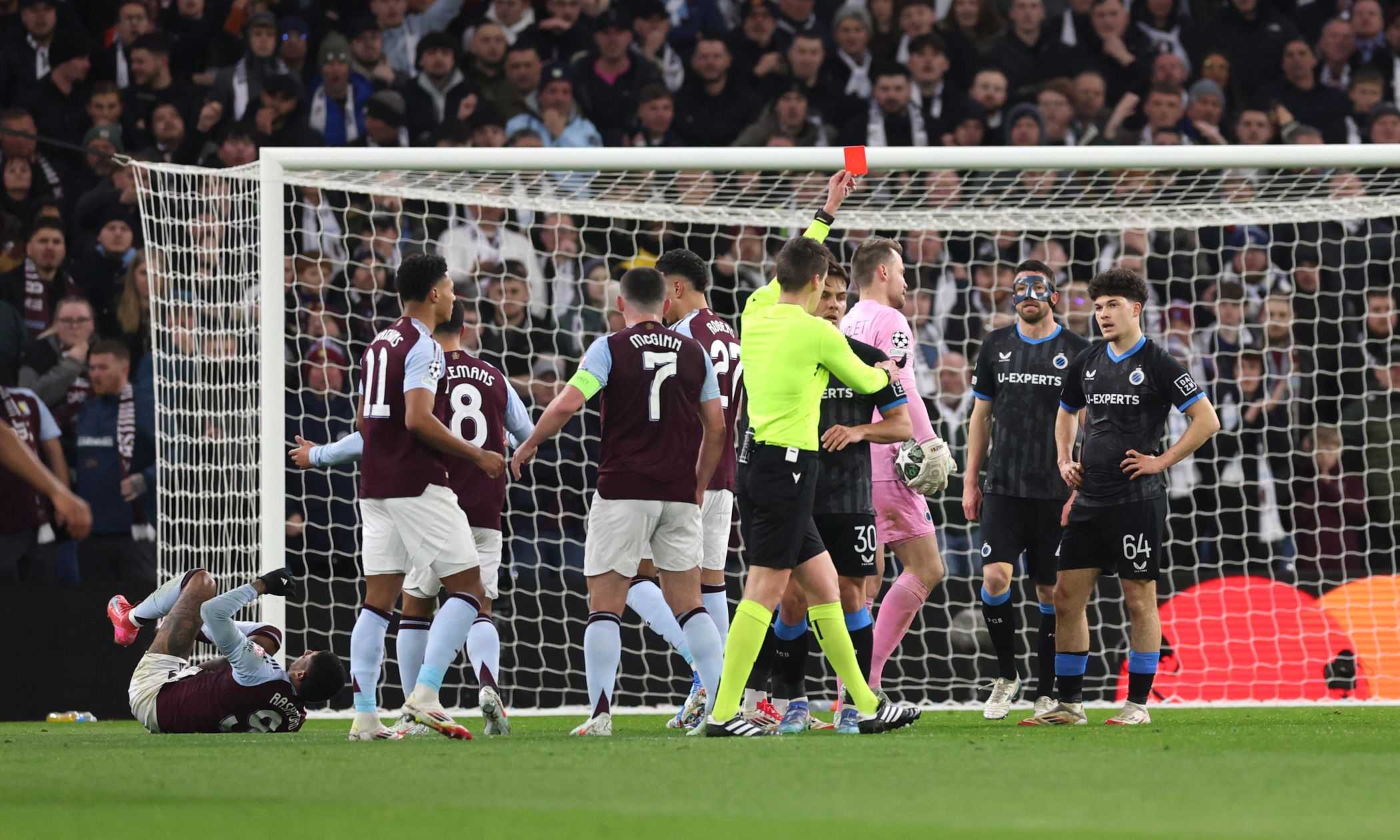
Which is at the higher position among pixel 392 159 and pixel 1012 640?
pixel 392 159

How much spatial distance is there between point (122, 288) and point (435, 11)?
160 inches

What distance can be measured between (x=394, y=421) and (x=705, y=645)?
5.27 feet

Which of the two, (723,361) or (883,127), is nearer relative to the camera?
(723,361)

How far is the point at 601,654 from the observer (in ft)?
24.4

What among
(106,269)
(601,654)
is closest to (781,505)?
(601,654)

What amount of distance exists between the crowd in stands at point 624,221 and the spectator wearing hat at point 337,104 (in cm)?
2

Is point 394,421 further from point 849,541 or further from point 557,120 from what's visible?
point 557,120

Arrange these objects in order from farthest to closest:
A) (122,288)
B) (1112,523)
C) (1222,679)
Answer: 1. (122,288)
2. (1222,679)
3. (1112,523)

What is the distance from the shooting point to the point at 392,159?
9852 millimetres

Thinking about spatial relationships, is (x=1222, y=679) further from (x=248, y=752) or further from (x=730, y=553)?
(x=248, y=752)

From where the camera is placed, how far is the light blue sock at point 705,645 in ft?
24.7

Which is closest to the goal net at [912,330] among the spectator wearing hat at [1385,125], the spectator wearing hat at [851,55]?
the spectator wearing hat at [1385,125]

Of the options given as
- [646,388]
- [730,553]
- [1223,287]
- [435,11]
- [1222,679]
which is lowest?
[1222,679]

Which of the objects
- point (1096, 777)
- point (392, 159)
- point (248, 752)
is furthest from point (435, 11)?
point (1096, 777)
